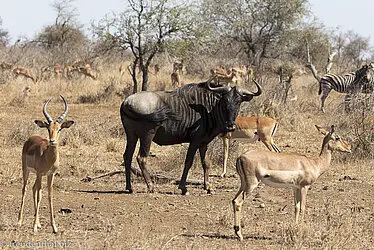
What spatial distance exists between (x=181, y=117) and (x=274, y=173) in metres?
3.42

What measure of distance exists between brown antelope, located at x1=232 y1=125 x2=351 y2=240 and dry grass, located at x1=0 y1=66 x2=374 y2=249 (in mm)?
403

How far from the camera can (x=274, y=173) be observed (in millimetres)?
8266

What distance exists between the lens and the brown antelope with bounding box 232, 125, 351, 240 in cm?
808

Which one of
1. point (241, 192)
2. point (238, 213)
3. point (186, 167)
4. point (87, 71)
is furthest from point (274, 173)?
point (87, 71)

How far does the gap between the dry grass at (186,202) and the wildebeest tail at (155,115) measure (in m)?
1.13

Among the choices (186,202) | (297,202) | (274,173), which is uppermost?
(274,173)

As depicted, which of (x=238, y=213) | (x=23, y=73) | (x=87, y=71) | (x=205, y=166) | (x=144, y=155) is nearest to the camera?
(x=238, y=213)

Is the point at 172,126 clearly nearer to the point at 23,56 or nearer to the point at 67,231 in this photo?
the point at 67,231

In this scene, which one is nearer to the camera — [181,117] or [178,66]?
[181,117]

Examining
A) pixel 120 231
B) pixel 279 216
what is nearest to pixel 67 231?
→ pixel 120 231

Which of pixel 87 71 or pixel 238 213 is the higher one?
pixel 87 71

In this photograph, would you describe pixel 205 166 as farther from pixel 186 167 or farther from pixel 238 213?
pixel 238 213

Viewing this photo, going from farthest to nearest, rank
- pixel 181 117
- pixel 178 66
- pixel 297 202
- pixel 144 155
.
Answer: pixel 178 66
pixel 181 117
pixel 144 155
pixel 297 202

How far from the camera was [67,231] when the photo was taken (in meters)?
8.31
